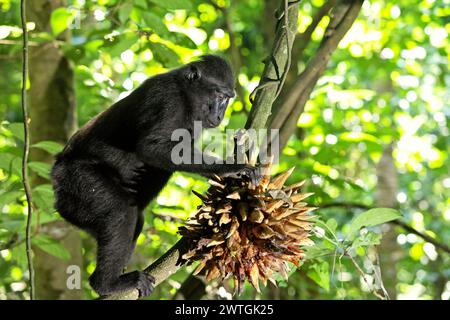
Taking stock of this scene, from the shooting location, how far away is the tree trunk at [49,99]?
16.6ft

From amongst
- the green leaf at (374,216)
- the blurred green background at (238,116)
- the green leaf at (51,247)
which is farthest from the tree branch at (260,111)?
the green leaf at (51,247)

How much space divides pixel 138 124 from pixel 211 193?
1.54 meters

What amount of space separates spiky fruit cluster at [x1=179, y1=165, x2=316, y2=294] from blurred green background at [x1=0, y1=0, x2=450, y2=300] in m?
0.39

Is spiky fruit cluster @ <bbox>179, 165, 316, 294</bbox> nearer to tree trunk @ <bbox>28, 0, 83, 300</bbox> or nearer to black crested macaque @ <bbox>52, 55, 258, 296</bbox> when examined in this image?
black crested macaque @ <bbox>52, 55, 258, 296</bbox>

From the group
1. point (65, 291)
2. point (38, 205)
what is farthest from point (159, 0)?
point (65, 291)

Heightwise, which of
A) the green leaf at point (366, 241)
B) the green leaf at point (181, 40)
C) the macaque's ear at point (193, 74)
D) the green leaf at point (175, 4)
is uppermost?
the green leaf at point (175, 4)

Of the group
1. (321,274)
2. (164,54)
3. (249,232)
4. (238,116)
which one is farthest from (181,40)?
(249,232)

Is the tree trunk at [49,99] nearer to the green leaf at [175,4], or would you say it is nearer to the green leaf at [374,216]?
the green leaf at [175,4]

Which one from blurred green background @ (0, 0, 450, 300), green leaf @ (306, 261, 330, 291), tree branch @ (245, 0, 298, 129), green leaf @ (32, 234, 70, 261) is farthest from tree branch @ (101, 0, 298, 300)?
green leaf @ (32, 234, 70, 261)

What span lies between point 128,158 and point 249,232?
5.99ft

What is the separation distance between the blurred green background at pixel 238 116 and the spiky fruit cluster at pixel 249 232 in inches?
15.3

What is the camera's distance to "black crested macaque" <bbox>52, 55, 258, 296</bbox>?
11.3 feet

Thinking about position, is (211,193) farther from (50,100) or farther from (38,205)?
(50,100)
